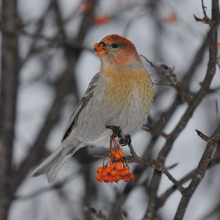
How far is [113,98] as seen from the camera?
3566 mm

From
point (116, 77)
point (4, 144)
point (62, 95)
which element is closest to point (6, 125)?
point (4, 144)

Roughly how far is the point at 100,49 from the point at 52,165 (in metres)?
1.53

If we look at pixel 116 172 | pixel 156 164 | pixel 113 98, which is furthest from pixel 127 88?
pixel 156 164

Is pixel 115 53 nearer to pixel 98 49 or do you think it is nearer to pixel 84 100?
pixel 98 49

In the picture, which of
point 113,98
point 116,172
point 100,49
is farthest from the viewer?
point 100,49

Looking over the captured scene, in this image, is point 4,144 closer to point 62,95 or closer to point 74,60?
point 62,95

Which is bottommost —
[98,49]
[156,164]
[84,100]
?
[156,164]

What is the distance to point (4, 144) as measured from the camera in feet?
14.7

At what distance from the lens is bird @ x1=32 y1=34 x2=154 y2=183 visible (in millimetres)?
3570

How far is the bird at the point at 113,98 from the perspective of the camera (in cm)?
357

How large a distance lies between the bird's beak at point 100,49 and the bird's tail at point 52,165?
130 centimetres

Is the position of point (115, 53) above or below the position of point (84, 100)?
above

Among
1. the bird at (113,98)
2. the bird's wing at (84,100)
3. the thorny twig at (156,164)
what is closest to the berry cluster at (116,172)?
the thorny twig at (156,164)

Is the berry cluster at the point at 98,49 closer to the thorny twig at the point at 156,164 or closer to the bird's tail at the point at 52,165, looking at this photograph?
the bird's tail at the point at 52,165
